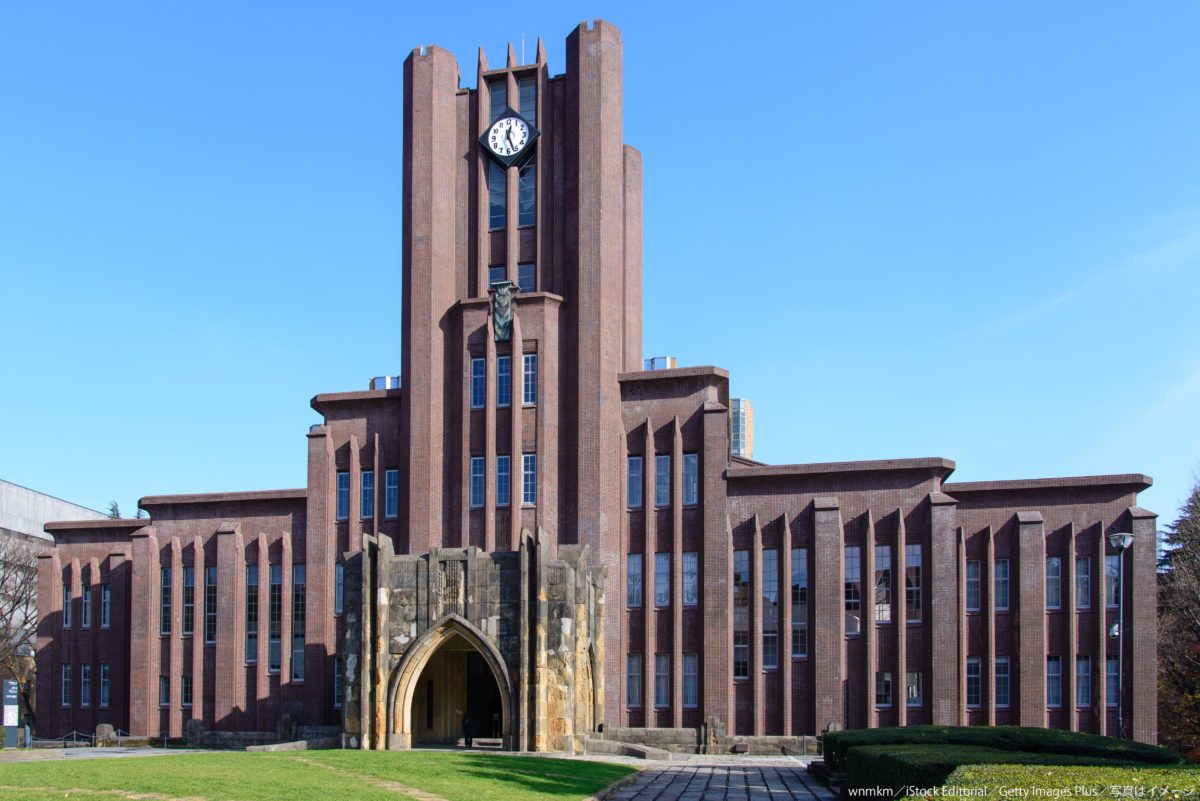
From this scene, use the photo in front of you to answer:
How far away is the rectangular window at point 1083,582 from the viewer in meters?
46.2

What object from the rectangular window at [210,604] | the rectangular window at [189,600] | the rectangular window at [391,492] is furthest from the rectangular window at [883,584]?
the rectangular window at [189,600]

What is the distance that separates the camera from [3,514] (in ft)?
Result: 276

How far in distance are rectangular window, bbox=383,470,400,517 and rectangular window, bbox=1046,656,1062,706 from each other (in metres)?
24.0

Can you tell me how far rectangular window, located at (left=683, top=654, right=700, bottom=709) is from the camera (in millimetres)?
47938

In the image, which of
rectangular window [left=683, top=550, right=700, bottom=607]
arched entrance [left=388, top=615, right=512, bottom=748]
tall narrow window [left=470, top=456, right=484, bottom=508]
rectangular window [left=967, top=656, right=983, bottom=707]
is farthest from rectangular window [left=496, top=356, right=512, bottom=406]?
rectangular window [left=967, top=656, right=983, bottom=707]

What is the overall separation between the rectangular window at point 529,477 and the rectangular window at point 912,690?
14.5m

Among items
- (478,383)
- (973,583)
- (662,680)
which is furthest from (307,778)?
(973,583)

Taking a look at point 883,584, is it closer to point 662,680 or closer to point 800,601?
point 800,601

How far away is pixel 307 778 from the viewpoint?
91.6ft

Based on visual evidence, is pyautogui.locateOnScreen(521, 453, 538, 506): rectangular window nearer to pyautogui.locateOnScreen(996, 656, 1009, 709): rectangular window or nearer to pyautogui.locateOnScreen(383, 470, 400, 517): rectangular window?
pyautogui.locateOnScreen(383, 470, 400, 517): rectangular window

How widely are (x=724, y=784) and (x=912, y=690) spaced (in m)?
15.2

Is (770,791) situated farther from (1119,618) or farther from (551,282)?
(551,282)

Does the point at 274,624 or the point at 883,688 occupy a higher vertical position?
the point at 274,624

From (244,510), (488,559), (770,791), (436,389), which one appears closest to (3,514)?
(244,510)
